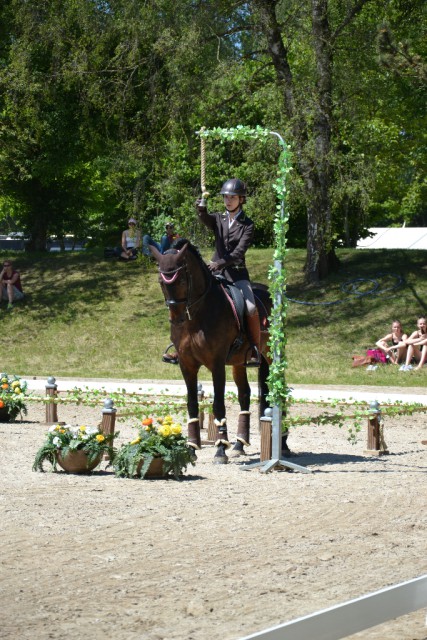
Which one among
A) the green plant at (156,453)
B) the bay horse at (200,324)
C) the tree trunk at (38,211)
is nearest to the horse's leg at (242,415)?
the bay horse at (200,324)

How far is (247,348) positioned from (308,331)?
14.0 meters

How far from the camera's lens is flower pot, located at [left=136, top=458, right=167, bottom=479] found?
38.1 feet

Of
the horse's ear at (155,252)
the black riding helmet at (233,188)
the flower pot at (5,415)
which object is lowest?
the flower pot at (5,415)

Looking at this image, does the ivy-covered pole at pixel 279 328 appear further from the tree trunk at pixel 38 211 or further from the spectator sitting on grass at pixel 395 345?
the tree trunk at pixel 38 211

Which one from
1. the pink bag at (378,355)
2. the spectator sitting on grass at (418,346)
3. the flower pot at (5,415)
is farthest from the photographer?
the pink bag at (378,355)

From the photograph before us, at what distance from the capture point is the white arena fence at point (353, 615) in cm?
457

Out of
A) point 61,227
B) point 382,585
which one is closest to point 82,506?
point 382,585

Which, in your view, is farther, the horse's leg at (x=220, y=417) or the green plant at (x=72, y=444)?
the horse's leg at (x=220, y=417)

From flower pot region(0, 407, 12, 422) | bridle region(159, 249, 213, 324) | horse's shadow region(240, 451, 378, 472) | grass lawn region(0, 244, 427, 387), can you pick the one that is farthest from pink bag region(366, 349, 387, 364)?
bridle region(159, 249, 213, 324)

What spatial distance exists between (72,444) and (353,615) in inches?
285

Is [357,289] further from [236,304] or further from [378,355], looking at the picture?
[236,304]

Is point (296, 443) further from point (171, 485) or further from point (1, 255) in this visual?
point (1, 255)

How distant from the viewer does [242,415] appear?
44.4ft

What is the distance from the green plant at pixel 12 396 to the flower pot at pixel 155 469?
18.7 ft
